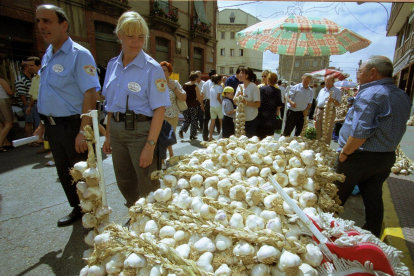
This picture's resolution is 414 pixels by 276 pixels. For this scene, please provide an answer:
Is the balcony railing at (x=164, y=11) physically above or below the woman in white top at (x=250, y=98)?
above

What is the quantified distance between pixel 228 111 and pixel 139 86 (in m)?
2.44

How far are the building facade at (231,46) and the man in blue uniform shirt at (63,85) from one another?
122 ft

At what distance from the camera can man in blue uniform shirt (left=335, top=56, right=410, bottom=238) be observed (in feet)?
5.77

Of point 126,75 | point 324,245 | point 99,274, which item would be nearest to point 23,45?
point 126,75

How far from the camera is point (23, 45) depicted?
8.19 metres

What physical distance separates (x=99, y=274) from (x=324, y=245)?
108cm

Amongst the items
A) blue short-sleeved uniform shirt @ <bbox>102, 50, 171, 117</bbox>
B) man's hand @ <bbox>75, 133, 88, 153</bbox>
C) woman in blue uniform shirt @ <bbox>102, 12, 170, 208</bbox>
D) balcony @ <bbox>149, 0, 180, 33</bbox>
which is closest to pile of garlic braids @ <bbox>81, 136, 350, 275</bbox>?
woman in blue uniform shirt @ <bbox>102, 12, 170, 208</bbox>

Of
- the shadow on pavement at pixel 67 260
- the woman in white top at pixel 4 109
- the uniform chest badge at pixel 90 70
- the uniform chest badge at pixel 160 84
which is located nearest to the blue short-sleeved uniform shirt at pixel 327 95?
the uniform chest badge at pixel 160 84

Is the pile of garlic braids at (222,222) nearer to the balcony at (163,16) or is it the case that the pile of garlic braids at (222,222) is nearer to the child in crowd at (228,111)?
the child in crowd at (228,111)

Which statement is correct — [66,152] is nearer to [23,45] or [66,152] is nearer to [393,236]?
[393,236]

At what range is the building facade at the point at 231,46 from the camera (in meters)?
37.9

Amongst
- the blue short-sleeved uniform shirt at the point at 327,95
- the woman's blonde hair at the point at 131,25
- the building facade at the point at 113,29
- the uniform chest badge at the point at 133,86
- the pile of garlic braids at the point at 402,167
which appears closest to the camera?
the woman's blonde hair at the point at 131,25

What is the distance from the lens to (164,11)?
14445 mm

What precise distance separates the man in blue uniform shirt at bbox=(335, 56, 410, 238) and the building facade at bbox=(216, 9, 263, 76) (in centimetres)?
3710
